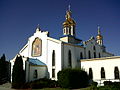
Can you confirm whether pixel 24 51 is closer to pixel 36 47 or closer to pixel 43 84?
pixel 36 47

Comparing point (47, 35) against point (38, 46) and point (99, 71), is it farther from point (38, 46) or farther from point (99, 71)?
point (99, 71)

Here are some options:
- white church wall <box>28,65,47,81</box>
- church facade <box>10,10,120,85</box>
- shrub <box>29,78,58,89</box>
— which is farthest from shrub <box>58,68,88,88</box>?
white church wall <box>28,65,47,81</box>

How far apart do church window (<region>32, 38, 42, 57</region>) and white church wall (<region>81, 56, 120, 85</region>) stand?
31.1 ft

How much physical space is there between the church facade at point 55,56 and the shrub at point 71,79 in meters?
2.88

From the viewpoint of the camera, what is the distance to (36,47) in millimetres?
38125

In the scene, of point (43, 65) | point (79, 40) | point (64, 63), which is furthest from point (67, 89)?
point (79, 40)

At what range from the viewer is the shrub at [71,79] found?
29.0 meters

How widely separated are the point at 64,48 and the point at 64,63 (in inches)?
109

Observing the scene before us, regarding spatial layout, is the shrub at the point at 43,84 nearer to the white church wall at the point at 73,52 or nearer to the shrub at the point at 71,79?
the shrub at the point at 71,79

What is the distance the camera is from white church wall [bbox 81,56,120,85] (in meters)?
A: 31.3

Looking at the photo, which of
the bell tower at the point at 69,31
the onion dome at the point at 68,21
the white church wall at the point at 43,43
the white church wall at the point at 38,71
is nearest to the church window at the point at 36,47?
the white church wall at the point at 43,43

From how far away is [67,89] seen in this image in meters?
27.0


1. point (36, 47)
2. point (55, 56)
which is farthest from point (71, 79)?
point (36, 47)

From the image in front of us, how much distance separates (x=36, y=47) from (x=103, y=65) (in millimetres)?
14121
